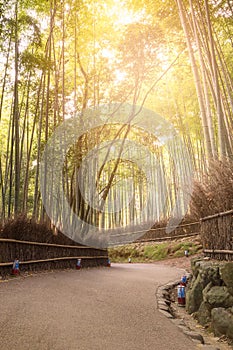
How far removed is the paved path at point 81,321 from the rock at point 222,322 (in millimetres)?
329

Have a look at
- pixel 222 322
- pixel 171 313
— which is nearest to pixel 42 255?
pixel 171 313

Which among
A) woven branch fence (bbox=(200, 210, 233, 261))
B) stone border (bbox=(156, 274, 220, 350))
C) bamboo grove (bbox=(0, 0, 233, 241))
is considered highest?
bamboo grove (bbox=(0, 0, 233, 241))

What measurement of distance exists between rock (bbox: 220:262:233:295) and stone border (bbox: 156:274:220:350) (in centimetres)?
43

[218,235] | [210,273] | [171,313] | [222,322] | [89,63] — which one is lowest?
[171,313]

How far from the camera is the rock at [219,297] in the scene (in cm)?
227

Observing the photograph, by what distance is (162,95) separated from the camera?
11805 millimetres

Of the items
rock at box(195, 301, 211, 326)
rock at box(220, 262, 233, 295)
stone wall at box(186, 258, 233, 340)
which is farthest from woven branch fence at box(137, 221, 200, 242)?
rock at box(220, 262, 233, 295)

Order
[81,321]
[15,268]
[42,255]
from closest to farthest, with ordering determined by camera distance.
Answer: [81,321] < [15,268] < [42,255]

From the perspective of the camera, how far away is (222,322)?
2188 millimetres

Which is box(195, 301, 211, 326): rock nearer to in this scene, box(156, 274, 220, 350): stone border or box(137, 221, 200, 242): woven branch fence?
box(156, 274, 220, 350): stone border

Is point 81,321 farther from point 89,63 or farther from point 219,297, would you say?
point 89,63

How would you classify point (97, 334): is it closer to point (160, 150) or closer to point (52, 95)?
point (52, 95)

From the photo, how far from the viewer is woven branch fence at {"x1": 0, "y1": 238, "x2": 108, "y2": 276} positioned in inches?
166

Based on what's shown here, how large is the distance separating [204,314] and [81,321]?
114 cm
